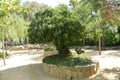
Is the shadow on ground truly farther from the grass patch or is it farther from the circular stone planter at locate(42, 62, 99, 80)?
the grass patch

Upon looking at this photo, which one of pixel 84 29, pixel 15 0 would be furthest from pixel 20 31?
pixel 15 0

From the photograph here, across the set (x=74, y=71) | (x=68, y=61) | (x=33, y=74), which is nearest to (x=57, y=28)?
(x=68, y=61)

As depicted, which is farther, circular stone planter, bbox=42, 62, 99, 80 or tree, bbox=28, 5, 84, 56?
tree, bbox=28, 5, 84, 56

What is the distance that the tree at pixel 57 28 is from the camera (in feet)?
35.0

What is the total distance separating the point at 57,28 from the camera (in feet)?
35.0

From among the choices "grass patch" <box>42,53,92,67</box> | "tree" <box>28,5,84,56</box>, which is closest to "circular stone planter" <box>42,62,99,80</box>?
"grass patch" <box>42,53,92,67</box>

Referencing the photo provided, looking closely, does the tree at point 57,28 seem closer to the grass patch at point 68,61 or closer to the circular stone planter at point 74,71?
the grass patch at point 68,61

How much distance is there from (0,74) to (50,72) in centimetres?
282

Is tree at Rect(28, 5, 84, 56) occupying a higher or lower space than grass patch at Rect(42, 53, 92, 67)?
higher

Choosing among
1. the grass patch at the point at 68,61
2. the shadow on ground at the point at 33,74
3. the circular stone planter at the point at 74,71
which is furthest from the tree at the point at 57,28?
the shadow on ground at the point at 33,74

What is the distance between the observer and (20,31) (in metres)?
17.5

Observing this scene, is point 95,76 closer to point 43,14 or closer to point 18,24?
point 43,14

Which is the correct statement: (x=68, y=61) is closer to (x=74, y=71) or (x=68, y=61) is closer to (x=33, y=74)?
(x=74, y=71)

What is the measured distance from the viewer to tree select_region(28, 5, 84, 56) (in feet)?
35.0
